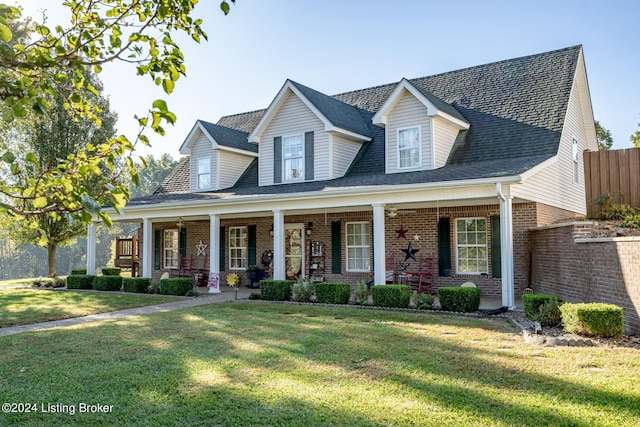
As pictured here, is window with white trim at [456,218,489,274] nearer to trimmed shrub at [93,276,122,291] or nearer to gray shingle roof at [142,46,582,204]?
gray shingle roof at [142,46,582,204]

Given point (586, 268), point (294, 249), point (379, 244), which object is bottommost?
point (586, 268)

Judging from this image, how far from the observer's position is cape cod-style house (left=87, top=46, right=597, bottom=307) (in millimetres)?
12758

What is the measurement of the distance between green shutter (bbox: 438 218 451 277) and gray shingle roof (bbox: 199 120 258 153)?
867cm

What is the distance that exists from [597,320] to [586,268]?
218 cm

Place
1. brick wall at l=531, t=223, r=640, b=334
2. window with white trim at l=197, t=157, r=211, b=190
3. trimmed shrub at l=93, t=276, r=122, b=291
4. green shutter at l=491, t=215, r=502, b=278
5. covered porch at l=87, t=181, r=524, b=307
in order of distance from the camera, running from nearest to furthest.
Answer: brick wall at l=531, t=223, r=640, b=334 → covered porch at l=87, t=181, r=524, b=307 → green shutter at l=491, t=215, r=502, b=278 → trimmed shrub at l=93, t=276, r=122, b=291 → window with white trim at l=197, t=157, r=211, b=190

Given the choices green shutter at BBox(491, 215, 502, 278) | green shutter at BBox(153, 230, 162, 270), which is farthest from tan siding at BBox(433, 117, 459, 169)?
green shutter at BBox(153, 230, 162, 270)

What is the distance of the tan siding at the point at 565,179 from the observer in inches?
484

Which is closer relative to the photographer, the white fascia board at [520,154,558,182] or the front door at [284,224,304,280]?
the white fascia board at [520,154,558,182]

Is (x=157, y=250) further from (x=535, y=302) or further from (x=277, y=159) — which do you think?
(x=535, y=302)

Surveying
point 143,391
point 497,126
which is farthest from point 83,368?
point 497,126

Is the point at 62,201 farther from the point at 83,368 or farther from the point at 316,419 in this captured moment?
the point at 83,368

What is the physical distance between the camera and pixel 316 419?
4.33m

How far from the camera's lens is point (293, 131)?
16.7 metres

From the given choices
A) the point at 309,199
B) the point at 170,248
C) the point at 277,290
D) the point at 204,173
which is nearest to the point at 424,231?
the point at 309,199
